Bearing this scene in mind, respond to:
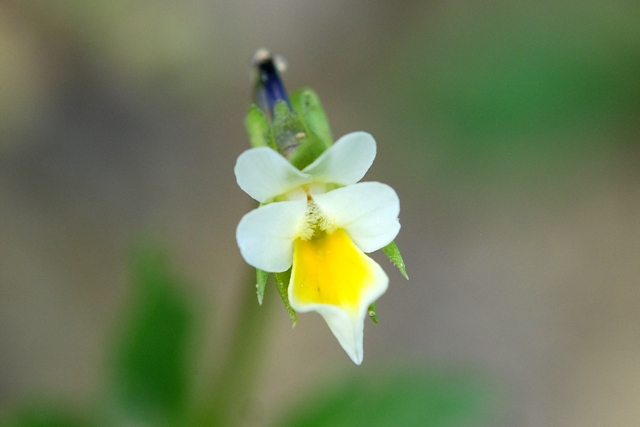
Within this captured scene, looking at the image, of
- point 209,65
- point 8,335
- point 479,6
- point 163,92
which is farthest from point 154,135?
point 479,6

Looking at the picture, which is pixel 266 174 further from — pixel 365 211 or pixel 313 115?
pixel 313 115

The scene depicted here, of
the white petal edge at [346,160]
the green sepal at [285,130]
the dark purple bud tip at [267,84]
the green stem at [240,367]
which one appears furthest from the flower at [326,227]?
the green stem at [240,367]

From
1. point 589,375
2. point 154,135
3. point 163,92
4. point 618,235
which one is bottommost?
point 589,375

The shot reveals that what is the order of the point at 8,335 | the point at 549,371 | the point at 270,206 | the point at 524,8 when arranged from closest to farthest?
1. the point at 270,206
2. the point at 8,335
3. the point at 549,371
4. the point at 524,8

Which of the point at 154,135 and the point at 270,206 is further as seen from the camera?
the point at 154,135

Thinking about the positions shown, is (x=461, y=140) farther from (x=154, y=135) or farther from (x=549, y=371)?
(x=154, y=135)

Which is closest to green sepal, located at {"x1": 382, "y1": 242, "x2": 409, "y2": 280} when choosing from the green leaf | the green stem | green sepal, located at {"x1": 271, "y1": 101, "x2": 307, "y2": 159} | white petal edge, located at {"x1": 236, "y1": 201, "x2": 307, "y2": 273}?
white petal edge, located at {"x1": 236, "y1": 201, "x2": 307, "y2": 273}
